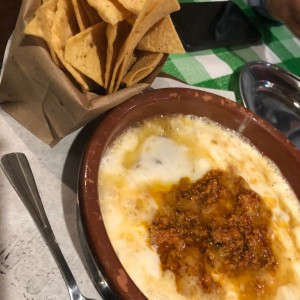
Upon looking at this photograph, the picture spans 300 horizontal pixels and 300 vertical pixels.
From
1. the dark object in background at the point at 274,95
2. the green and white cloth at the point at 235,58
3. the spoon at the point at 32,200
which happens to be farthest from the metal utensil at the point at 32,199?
the dark object in background at the point at 274,95

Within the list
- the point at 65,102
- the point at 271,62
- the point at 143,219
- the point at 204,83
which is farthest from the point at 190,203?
the point at 271,62

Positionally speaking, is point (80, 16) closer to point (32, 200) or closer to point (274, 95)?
point (32, 200)

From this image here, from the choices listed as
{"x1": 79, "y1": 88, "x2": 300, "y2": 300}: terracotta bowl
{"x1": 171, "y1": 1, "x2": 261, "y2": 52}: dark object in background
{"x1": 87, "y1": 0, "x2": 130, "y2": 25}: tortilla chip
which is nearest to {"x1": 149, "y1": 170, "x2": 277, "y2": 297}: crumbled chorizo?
{"x1": 79, "y1": 88, "x2": 300, "y2": 300}: terracotta bowl

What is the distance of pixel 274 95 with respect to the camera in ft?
5.75

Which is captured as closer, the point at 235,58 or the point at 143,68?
the point at 143,68

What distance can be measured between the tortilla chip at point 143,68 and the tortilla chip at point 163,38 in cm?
3

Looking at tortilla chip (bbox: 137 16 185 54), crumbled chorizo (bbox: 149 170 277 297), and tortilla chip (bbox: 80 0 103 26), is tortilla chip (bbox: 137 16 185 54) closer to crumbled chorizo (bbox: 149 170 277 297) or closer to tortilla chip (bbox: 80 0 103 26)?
tortilla chip (bbox: 80 0 103 26)

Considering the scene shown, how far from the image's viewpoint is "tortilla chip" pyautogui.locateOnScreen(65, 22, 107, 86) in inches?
38.0

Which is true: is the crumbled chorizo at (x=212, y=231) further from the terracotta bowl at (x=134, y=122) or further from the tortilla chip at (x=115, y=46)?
the tortilla chip at (x=115, y=46)

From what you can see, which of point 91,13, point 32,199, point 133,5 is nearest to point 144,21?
point 133,5

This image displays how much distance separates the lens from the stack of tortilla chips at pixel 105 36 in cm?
92

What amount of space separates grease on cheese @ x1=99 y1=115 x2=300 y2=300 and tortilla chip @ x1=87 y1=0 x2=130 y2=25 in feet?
1.16

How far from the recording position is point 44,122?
1.09 meters

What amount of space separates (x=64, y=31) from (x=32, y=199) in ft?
1.31
